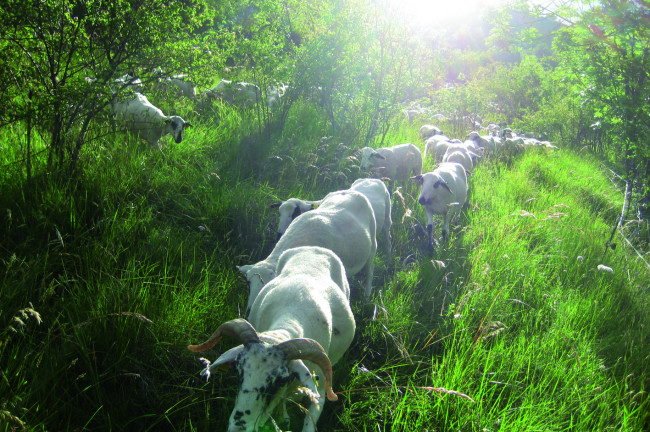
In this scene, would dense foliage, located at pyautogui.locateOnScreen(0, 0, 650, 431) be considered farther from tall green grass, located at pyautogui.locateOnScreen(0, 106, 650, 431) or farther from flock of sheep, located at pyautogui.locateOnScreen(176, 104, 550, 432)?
flock of sheep, located at pyautogui.locateOnScreen(176, 104, 550, 432)

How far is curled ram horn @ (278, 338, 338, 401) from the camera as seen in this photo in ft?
6.44

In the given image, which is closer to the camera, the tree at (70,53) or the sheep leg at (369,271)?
the tree at (70,53)

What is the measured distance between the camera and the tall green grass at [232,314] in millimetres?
2354

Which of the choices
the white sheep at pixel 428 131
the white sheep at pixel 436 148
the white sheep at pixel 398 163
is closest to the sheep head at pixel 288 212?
the white sheep at pixel 398 163

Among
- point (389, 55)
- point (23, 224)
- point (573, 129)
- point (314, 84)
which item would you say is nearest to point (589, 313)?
point (23, 224)

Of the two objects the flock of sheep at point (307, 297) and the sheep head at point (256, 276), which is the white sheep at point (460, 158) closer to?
the flock of sheep at point (307, 297)

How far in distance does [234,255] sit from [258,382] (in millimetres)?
2399

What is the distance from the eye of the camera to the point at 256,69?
21.0 feet

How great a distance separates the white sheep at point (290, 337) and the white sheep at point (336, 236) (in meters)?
0.25

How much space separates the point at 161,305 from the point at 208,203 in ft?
5.93

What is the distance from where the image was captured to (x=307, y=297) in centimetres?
265

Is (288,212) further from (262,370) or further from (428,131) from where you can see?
(428,131)

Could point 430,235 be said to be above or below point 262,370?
below

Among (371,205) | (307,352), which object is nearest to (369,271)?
(371,205)
